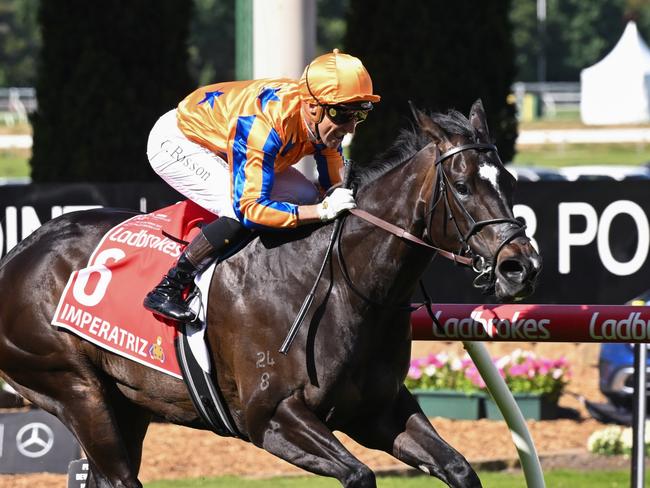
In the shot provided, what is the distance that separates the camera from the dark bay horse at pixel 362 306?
3.97 meters

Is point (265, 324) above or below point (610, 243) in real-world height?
above

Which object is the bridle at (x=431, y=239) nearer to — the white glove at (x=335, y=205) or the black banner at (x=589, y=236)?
the white glove at (x=335, y=205)

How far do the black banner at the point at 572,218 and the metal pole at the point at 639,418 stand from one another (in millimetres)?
2559

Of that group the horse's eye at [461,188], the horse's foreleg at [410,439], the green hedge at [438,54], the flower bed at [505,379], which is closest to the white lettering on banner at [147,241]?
the horse's foreleg at [410,439]

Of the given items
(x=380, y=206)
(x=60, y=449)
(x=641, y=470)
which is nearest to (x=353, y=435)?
(x=380, y=206)

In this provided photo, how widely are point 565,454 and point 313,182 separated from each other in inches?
134

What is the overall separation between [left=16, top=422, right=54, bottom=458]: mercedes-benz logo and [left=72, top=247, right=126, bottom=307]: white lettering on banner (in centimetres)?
196

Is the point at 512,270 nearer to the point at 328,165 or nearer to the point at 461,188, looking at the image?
the point at 461,188

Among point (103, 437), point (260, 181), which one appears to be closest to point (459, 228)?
point (260, 181)

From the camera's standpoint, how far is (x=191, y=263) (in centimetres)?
450

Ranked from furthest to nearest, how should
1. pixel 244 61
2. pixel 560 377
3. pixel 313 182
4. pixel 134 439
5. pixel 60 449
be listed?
1. pixel 244 61
2. pixel 560 377
3. pixel 60 449
4. pixel 134 439
5. pixel 313 182

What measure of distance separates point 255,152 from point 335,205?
321 mm

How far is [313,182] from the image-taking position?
478 centimetres

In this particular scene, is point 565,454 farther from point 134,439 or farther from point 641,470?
point 134,439
